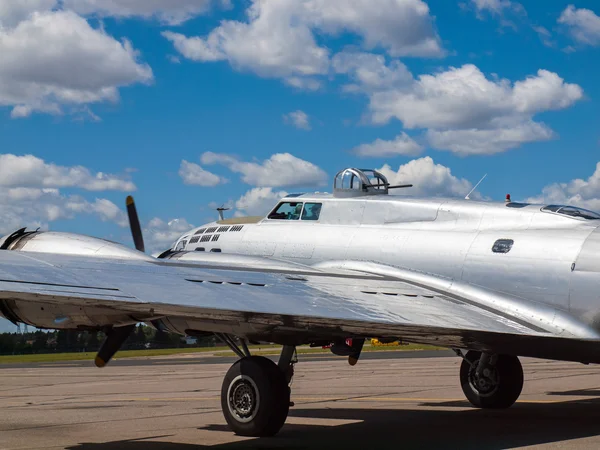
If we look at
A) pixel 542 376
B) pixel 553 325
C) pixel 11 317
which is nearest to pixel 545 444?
pixel 553 325

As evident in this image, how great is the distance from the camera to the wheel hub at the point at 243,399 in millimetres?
13289

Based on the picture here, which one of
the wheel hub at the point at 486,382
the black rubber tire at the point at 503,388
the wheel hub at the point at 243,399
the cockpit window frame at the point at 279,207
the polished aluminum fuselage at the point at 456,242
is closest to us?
the polished aluminum fuselage at the point at 456,242

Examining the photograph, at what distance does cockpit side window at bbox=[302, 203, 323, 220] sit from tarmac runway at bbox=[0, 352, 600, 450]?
3.88 m

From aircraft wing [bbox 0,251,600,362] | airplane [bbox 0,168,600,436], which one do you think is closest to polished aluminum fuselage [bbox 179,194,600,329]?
airplane [bbox 0,168,600,436]

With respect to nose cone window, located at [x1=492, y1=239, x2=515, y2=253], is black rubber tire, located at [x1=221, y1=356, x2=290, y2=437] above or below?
below

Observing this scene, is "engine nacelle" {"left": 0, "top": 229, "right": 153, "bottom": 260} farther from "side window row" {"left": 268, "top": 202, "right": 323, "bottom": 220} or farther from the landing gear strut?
"side window row" {"left": 268, "top": 202, "right": 323, "bottom": 220}

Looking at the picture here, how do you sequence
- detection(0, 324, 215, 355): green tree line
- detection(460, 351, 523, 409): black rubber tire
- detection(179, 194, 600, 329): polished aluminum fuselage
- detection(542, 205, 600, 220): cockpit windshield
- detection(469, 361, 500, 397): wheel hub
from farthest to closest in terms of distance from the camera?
1. detection(0, 324, 215, 355): green tree line
2. detection(469, 361, 500, 397): wheel hub
3. detection(460, 351, 523, 409): black rubber tire
4. detection(542, 205, 600, 220): cockpit windshield
5. detection(179, 194, 600, 329): polished aluminum fuselage

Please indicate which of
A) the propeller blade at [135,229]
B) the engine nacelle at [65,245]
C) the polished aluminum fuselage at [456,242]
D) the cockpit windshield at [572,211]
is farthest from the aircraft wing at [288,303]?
the propeller blade at [135,229]

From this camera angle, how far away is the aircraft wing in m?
10.1

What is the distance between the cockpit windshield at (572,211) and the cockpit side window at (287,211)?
4998mm

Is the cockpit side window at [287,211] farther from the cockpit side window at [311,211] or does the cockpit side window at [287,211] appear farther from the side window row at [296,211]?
the cockpit side window at [311,211]

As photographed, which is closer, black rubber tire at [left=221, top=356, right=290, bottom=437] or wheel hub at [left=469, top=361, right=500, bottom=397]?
black rubber tire at [left=221, top=356, right=290, bottom=437]

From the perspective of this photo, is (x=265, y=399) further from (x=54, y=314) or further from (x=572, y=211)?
(x=572, y=211)

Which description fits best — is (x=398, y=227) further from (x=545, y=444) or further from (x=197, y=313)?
(x=197, y=313)
